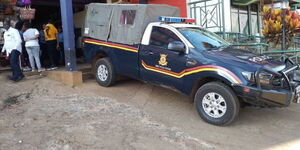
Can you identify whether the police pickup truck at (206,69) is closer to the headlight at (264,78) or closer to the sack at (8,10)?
the headlight at (264,78)

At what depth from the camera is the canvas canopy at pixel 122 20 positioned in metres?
6.64

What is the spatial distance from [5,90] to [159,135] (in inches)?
177

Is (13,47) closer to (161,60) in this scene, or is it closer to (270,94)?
(161,60)

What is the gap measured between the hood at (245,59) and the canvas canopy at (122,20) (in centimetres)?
195

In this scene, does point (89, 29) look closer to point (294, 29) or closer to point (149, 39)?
point (149, 39)

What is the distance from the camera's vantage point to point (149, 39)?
633cm

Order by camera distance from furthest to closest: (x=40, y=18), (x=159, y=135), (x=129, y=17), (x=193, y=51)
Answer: (x=40, y=18) → (x=129, y=17) → (x=193, y=51) → (x=159, y=135)

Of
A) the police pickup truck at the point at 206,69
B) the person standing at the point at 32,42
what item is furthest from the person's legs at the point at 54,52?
the police pickup truck at the point at 206,69

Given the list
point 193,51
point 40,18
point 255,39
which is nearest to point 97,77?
point 193,51

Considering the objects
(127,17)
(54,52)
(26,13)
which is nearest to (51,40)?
(54,52)

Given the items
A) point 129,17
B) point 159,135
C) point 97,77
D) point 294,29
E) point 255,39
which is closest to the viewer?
point 159,135

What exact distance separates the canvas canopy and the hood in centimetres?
195

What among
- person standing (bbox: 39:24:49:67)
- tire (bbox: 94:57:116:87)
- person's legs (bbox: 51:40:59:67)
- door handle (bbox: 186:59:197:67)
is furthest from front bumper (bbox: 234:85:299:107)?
person standing (bbox: 39:24:49:67)

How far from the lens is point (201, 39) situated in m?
5.88
